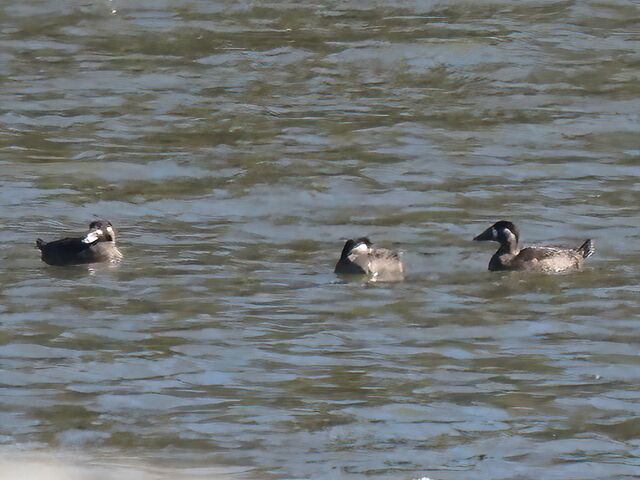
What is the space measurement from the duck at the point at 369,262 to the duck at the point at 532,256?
3.03 feet

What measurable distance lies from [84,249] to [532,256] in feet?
13.0

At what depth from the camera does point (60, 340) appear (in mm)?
14328

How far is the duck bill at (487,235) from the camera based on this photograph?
17.3 meters

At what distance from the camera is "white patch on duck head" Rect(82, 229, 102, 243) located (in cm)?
1686

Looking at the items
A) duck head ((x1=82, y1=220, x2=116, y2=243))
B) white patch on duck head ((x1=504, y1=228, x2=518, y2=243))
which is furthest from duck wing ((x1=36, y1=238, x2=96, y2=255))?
white patch on duck head ((x1=504, y1=228, x2=518, y2=243))

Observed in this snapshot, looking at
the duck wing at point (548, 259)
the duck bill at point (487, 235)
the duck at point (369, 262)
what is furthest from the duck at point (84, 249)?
the duck wing at point (548, 259)

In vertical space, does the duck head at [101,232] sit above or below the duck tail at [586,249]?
above

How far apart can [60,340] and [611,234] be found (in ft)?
19.6

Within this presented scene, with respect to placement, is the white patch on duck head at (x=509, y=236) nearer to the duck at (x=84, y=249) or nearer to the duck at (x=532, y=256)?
the duck at (x=532, y=256)

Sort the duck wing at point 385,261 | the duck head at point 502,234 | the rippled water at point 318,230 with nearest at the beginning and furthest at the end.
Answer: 1. the rippled water at point 318,230
2. the duck wing at point 385,261
3. the duck head at point 502,234

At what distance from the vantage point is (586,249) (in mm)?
16969

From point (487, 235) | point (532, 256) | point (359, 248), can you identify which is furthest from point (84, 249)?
point (532, 256)

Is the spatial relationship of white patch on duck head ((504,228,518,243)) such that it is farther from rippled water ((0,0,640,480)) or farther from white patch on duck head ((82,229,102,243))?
white patch on duck head ((82,229,102,243))

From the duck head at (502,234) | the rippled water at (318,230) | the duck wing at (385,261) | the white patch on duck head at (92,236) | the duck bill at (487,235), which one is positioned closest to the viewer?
the rippled water at (318,230)
